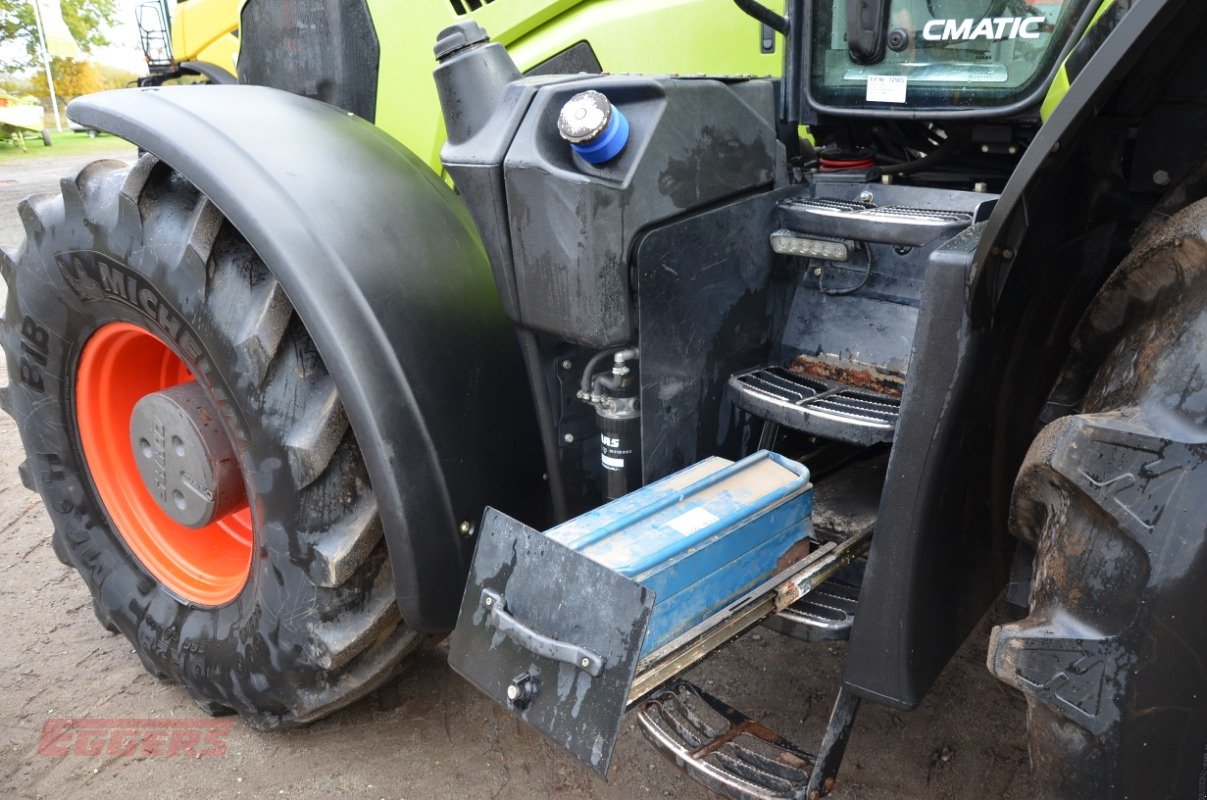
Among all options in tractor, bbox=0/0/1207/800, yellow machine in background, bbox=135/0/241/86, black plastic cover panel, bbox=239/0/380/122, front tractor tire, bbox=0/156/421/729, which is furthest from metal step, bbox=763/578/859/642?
yellow machine in background, bbox=135/0/241/86

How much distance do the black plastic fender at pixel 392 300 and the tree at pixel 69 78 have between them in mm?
25434

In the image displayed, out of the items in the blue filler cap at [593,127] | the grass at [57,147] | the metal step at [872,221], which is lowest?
the grass at [57,147]

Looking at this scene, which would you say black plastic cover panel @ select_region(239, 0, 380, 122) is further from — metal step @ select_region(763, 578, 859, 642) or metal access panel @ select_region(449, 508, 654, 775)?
metal step @ select_region(763, 578, 859, 642)

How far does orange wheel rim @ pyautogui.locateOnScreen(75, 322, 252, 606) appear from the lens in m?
2.26

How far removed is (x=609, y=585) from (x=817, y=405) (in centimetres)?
52

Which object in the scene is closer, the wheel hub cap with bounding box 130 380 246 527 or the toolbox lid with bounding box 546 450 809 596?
the toolbox lid with bounding box 546 450 809 596

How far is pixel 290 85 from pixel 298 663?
4.49 ft

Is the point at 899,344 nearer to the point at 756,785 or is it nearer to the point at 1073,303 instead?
the point at 1073,303

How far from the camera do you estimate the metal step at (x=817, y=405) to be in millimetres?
1495

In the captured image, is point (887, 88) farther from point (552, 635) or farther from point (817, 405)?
point (552, 635)

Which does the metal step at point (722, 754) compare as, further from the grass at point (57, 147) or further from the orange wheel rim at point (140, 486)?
the grass at point (57, 147)

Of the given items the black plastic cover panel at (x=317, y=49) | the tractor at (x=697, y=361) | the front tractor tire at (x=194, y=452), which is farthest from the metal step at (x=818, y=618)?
the black plastic cover panel at (x=317, y=49)

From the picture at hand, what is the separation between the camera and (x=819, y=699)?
219cm

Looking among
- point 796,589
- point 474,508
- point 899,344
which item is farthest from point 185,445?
point 899,344
